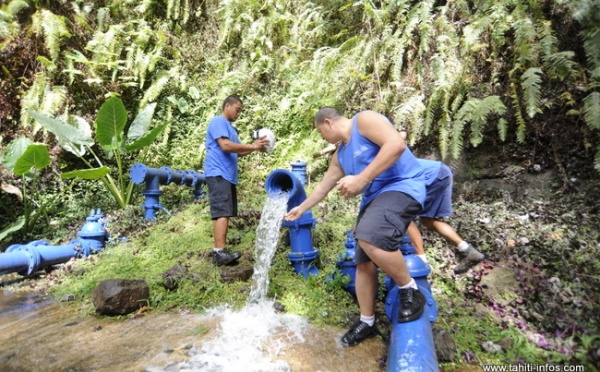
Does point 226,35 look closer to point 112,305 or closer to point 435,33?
point 435,33

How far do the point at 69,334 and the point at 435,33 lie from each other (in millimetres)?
6190

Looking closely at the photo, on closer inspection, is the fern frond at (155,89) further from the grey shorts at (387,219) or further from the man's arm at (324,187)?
the grey shorts at (387,219)

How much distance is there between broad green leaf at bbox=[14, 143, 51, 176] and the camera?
5.05m

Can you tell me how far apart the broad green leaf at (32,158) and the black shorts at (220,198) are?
9.03ft

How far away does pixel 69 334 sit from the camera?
9.34 feet

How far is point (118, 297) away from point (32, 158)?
10.9 ft

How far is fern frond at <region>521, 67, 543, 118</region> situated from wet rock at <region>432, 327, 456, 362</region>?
9.95 feet

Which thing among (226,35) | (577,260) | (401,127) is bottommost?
(577,260)

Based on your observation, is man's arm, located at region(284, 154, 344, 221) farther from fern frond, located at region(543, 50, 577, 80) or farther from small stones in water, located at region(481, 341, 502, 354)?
fern frond, located at region(543, 50, 577, 80)

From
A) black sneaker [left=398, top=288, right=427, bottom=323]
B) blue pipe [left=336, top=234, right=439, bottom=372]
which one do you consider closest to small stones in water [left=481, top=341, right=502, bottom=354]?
blue pipe [left=336, top=234, right=439, bottom=372]

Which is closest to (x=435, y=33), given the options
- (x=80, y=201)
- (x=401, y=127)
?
(x=401, y=127)

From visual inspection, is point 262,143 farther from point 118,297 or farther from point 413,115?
point 413,115

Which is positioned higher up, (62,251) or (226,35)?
(226,35)

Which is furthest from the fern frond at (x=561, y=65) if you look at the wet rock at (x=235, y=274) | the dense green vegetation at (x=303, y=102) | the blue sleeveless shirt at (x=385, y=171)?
the wet rock at (x=235, y=274)
